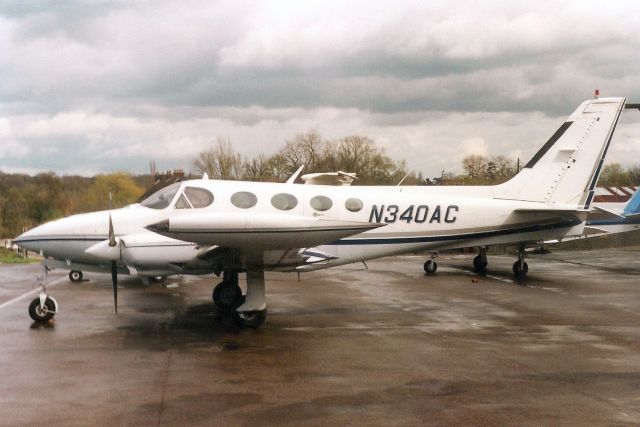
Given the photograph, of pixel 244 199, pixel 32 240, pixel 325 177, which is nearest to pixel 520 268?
pixel 325 177

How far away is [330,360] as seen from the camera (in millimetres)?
8891

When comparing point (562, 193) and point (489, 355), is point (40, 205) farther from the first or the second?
point (489, 355)

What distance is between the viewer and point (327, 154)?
58.5 meters

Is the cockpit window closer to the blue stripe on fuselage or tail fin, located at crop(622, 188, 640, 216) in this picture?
the blue stripe on fuselage

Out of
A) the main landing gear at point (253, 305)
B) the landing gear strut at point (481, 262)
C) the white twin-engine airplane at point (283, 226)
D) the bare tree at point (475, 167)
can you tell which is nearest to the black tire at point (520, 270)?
the landing gear strut at point (481, 262)

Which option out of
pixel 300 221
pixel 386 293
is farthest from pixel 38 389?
pixel 386 293

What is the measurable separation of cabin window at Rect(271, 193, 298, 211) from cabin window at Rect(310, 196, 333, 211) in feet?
1.25

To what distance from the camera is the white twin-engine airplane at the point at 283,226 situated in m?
9.70

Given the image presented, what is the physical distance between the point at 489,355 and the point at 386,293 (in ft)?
25.1

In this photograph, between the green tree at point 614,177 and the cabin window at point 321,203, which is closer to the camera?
the cabin window at point 321,203

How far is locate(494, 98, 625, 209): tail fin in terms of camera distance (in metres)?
16.1

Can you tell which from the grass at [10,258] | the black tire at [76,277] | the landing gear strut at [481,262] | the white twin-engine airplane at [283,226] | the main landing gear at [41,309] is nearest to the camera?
the white twin-engine airplane at [283,226]

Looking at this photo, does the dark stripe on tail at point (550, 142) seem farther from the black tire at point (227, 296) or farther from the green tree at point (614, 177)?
the green tree at point (614, 177)

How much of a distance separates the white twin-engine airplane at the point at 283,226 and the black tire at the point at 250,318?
0.02m
